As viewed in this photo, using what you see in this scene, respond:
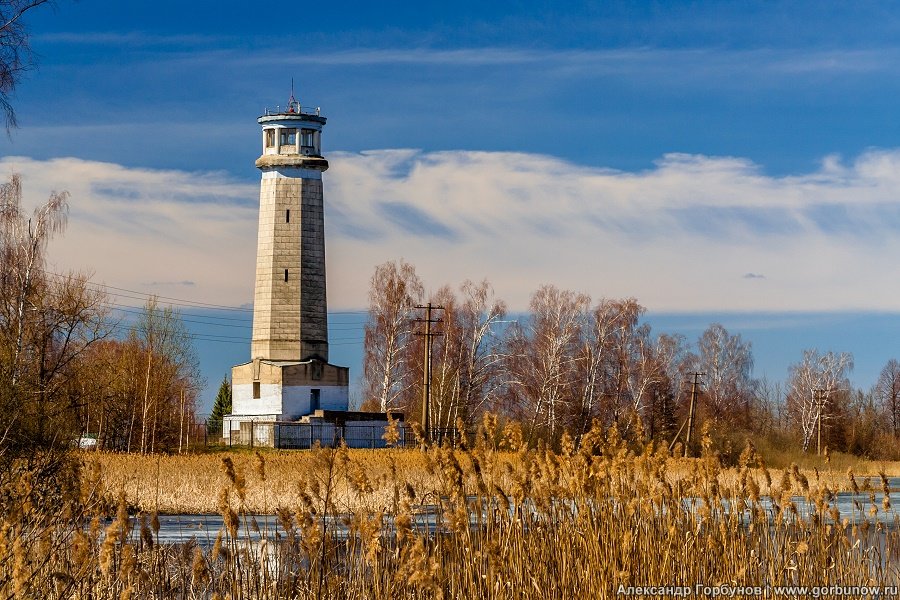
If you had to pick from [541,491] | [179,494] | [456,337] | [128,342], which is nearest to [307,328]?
[128,342]

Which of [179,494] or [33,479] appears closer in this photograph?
[33,479]

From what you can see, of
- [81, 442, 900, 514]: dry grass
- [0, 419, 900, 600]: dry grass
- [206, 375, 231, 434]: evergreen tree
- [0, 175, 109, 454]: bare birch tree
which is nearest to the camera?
[0, 419, 900, 600]: dry grass

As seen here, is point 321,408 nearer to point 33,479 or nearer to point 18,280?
point 18,280

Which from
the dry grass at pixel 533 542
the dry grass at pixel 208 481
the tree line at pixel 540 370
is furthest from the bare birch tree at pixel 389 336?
the dry grass at pixel 533 542

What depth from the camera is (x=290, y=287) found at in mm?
35250

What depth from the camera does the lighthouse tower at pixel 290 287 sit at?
35438 mm

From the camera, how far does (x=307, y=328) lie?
35.6 metres

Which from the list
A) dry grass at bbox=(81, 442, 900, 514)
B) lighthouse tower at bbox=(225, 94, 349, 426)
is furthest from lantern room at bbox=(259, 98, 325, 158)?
dry grass at bbox=(81, 442, 900, 514)

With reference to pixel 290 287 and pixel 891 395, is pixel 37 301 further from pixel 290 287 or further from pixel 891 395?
pixel 891 395

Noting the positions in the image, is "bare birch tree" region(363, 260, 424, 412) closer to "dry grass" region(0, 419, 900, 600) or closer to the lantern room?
the lantern room

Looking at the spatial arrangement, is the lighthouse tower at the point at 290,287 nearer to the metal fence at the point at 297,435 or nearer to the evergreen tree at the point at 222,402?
the metal fence at the point at 297,435

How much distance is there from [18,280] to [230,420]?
12.0 m

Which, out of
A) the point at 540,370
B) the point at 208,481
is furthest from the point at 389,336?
the point at 208,481

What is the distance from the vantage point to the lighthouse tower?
116ft
